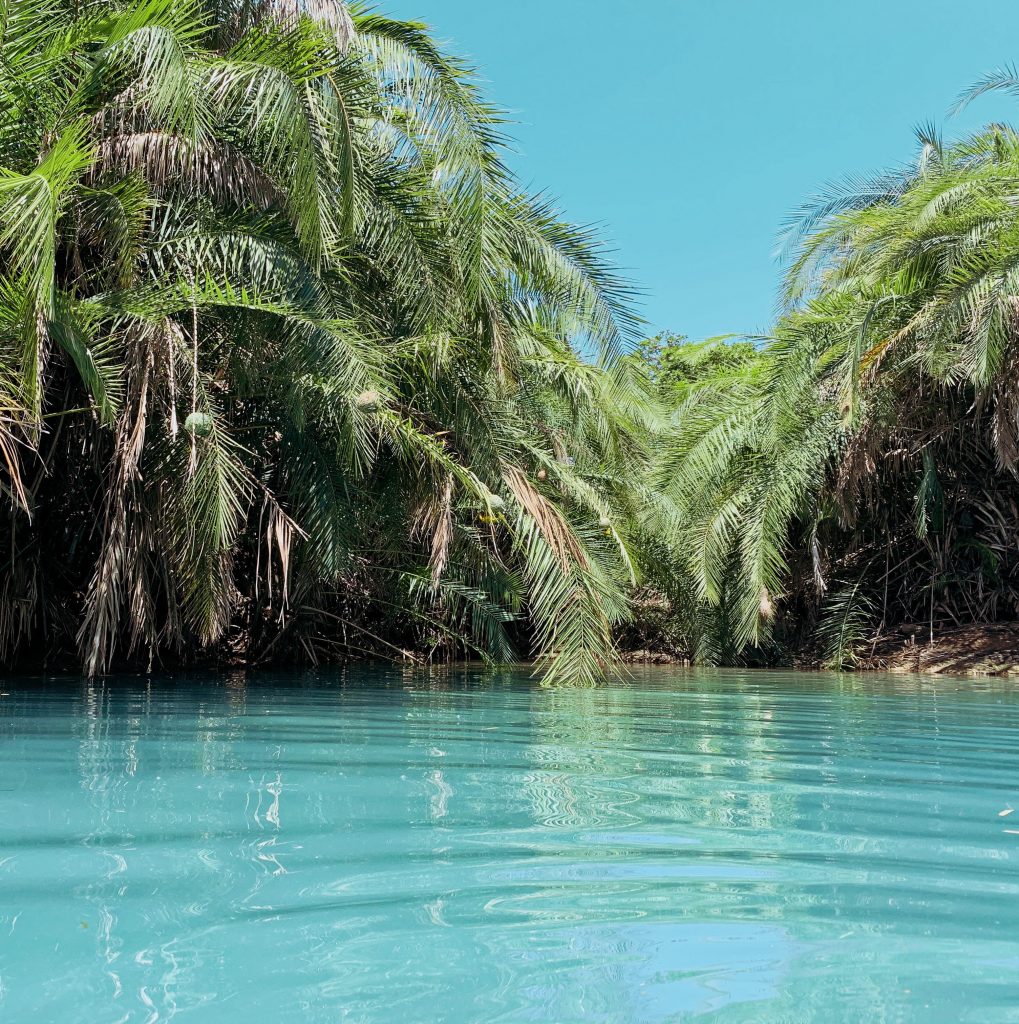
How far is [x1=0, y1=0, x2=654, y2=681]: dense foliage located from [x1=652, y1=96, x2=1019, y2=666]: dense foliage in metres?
2.59

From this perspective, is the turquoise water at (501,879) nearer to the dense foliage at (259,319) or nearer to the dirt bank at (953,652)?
the dense foliage at (259,319)

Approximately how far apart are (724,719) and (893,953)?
12.5 ft

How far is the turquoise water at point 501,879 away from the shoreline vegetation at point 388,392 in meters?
2.91

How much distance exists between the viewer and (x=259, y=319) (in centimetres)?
684

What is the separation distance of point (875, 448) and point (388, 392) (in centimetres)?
637

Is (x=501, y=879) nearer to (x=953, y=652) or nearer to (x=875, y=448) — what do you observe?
(x=875, y=448)

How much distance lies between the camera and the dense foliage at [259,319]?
643 cm

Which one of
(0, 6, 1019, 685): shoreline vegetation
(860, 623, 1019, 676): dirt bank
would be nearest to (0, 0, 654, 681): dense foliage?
(0, 6, 1019, 685): shoreline vegetation

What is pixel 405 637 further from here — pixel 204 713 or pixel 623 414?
pixel 204 713

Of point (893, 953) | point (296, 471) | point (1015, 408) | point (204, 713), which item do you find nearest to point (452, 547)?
point (296, 471)

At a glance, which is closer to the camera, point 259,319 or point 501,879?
point 501,879

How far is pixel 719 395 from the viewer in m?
12.5

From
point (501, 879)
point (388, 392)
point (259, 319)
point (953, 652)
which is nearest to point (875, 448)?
point (953, 652)

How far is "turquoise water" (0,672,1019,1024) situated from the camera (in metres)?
1.56
